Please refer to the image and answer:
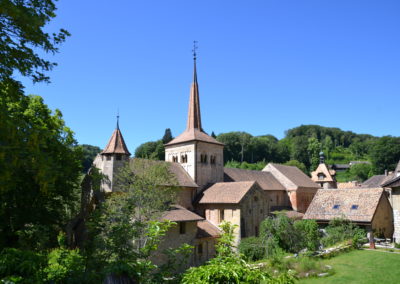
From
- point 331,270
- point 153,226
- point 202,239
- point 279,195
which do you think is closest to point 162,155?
point 279,195

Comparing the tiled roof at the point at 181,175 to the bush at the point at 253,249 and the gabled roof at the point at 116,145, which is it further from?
the bush at the point at 253,249

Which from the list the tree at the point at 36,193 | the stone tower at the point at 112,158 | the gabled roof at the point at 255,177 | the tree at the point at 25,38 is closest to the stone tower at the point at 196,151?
the gabled roof at the point at 255,177

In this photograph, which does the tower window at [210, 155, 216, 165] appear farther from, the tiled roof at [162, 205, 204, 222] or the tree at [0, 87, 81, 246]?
the tree at [0, 87, 81, 246]

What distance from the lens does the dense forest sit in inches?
3305

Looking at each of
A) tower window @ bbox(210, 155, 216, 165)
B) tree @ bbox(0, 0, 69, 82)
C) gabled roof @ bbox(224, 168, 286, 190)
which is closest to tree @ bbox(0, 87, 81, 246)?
tree @ bbox(0, 0, 69, 82)

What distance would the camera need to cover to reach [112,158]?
2500 centimetres

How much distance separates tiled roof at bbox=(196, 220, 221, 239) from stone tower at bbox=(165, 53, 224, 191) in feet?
15.3

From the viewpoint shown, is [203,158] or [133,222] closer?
[133,222]

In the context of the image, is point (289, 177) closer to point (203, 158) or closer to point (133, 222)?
point (203, 158)

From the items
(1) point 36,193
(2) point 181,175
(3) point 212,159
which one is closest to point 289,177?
(3) point 212,159

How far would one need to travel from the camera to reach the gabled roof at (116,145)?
2509cm

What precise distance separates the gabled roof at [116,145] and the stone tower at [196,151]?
369 inches

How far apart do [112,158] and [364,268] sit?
19094mm

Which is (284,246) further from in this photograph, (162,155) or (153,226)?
(162,155)
